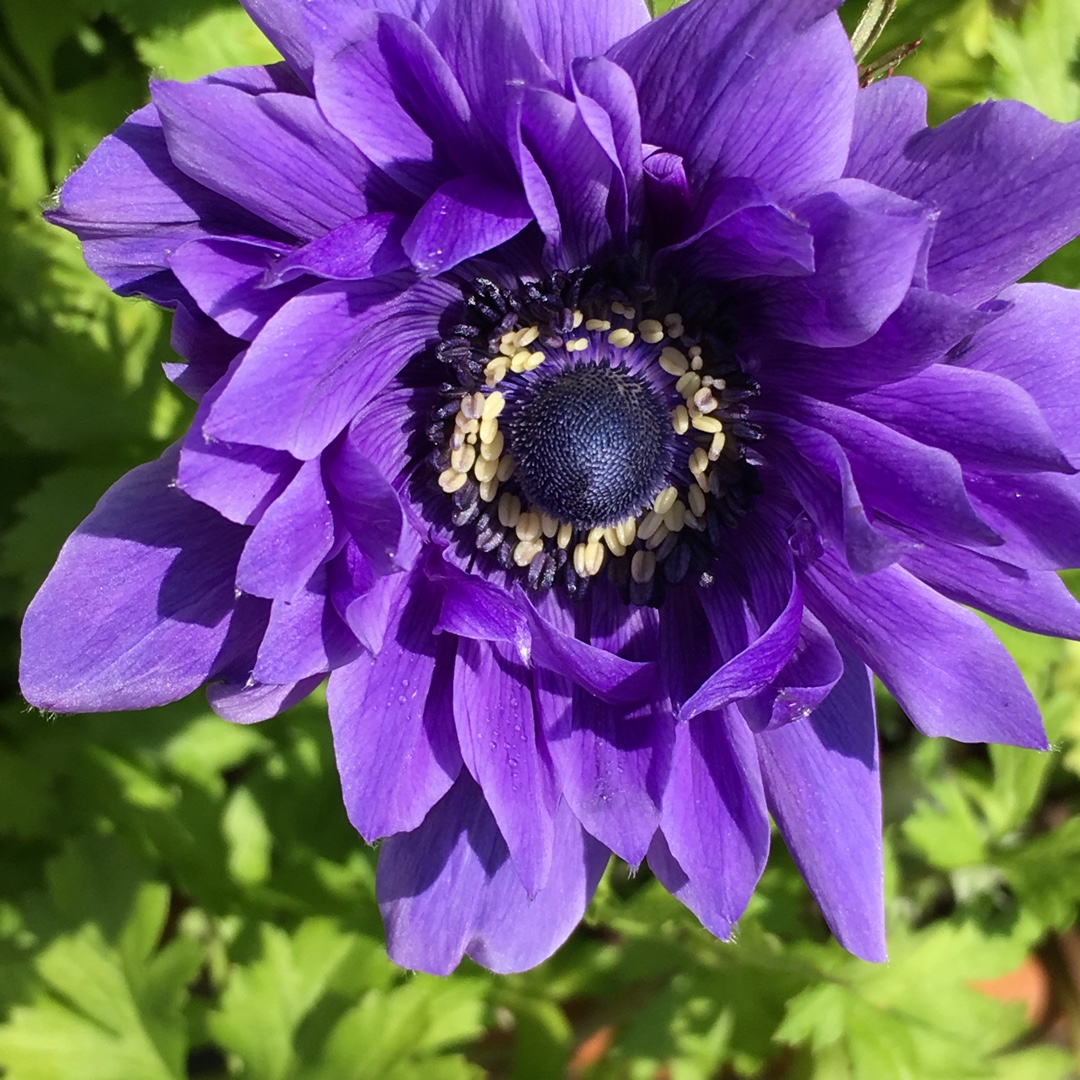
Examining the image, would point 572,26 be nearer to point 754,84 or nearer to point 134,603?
point 754,84

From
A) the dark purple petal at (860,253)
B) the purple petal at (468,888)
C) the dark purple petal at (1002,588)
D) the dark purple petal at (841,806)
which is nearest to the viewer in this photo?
the dark purple petal at (860,253)

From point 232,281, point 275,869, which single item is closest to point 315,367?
point 232,281

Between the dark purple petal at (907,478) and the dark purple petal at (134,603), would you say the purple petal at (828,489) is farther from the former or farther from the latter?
the dark purple petal at (134,603)

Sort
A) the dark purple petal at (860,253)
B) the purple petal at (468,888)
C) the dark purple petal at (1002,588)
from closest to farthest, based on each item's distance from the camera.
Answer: the dark purple petal at (860,253) → the dark purple petal at (1002,588) → the purple petal at (468,888)

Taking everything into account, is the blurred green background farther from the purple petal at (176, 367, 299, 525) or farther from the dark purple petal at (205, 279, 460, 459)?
the purple petal at (176, 367, 299, 525)

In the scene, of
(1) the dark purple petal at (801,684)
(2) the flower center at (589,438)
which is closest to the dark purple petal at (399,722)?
(2) the flower center at (589,438)

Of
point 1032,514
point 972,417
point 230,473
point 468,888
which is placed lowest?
point 468,888

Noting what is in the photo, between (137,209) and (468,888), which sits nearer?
(137,209)

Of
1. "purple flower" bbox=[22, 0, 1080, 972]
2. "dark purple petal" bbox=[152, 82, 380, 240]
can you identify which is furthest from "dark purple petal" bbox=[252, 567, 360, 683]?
"dark purple petal" bbox=[152, 82, 380, 240]
